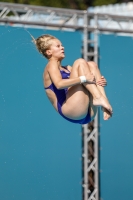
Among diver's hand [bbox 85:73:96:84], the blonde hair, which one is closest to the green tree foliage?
the blonde hair

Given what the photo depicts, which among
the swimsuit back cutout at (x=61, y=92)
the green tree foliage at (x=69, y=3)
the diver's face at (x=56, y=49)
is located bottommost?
the swimsuit back cutout at (x=61, y=92)

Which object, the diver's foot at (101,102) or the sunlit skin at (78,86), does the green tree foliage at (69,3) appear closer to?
the sunlit skin at (78,86)

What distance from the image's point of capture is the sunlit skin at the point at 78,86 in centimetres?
741

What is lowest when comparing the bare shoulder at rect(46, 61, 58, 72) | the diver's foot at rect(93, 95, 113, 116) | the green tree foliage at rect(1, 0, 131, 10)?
the diver's foot at rect(93, 95, 113, 116)

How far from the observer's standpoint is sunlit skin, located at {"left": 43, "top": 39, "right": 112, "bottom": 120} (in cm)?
741

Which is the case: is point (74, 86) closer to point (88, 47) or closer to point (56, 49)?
point (56, 49)

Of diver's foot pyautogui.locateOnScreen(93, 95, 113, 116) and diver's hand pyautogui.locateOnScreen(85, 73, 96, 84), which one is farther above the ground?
A: diver's hand pyautogui.locateOnScreen(85, 73, 96, 84)

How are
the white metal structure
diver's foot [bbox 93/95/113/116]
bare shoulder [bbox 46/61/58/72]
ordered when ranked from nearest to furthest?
diver's foot [bbox 93/95/113/116] < bare shoulder [bbox 46/61/58/72] < the white metal structure

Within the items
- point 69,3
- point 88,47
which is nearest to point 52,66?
point 88,47

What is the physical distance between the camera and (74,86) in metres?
7.56

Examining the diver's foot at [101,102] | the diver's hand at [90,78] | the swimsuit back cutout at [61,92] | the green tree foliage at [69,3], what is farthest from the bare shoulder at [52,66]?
the green tree foliage at [69,3]

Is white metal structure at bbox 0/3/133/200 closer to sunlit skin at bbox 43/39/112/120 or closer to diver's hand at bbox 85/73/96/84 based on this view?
sunlit skin at bbox 43/39/112/120

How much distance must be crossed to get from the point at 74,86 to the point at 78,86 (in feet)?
0.15

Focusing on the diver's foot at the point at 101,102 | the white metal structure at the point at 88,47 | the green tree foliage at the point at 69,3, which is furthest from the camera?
the green tree foliage at the point at 69,3
